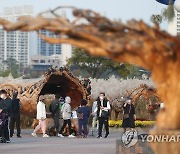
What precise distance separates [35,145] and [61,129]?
402 centimetres

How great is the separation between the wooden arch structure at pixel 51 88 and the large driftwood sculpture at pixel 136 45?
65.3ft

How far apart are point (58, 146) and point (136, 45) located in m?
14.8

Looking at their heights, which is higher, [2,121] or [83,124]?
[2,121]

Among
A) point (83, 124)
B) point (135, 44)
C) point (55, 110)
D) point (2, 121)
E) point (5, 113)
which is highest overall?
point (135, 44)

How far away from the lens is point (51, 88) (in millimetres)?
28484

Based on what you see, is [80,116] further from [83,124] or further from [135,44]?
[135,44]

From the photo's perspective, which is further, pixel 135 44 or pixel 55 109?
pixel 55 109

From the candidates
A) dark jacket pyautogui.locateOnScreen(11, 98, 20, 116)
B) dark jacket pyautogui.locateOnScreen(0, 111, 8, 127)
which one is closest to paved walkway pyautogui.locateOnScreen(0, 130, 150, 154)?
dark jacket pyautogui.locateOnScreen(0, 111, 8, 127)

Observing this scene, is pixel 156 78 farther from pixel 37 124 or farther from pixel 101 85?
pixel 101 85

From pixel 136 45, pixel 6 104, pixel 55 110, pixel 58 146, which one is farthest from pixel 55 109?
pixel 136 45

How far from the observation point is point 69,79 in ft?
87.5

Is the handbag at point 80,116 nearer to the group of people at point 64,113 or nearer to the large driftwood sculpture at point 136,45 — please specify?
the group of people at point 64,113

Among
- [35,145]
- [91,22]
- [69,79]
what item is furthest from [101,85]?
[91,22]

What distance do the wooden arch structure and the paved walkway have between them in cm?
223
